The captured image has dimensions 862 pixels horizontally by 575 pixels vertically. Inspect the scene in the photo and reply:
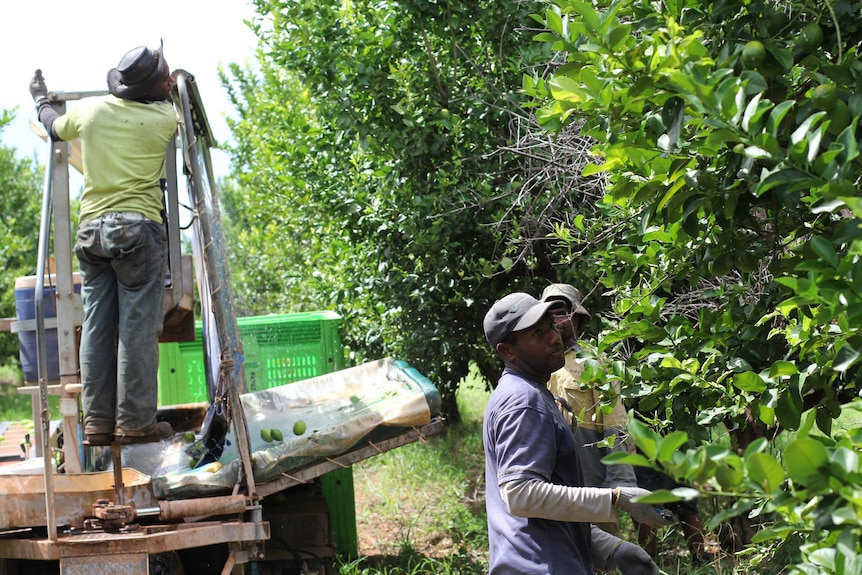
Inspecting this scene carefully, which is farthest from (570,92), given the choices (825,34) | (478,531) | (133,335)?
(478,531)

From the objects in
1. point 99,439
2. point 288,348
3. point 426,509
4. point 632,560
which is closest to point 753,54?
point 632,560

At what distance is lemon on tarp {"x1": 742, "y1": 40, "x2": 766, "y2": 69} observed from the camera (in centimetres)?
230

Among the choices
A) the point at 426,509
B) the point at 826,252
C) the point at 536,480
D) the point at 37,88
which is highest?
the point at 37,88

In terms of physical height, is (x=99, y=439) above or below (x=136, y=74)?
below

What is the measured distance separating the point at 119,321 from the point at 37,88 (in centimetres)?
136

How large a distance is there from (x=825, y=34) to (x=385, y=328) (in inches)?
201

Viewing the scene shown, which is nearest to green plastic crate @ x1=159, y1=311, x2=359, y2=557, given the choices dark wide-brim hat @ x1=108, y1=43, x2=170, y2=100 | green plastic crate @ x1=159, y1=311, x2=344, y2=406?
green plastic crate @ x1=159, y1=311, x2=344, y2=406

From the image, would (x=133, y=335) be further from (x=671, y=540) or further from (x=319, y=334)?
(x=671, y=540)

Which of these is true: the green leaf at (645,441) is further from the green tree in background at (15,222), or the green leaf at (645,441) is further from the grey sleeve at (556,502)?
the green tree in background at (15,222)

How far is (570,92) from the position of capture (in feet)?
8.01

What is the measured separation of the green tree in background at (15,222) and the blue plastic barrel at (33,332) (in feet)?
46.7

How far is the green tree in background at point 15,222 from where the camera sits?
19188mm

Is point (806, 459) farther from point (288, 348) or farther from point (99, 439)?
point (288, 348)

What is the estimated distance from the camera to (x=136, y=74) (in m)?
4.64
